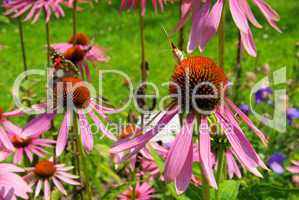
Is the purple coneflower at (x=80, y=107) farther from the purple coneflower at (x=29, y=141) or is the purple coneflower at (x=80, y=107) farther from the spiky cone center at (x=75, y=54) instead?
the spiky cone center at (x=75, y=54)

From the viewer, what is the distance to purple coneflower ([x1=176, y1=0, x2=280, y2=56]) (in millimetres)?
732

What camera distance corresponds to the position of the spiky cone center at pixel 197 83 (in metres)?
0.79

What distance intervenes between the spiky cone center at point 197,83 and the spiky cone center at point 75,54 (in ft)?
2.31

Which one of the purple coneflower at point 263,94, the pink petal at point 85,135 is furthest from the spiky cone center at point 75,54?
the purple coneflower at point 263,94

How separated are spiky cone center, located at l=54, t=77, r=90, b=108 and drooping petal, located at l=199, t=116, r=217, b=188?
1.27 feet

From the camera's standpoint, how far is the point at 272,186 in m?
0.89

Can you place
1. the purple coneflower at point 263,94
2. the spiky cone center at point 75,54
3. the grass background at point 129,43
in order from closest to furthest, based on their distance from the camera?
the spiky cone center at point 75,54
the purple coneflower at point 263,94
the grass background at point 129,43

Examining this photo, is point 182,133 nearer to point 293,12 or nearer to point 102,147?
point 102,147

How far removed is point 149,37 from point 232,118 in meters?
3.47

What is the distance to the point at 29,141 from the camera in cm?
135

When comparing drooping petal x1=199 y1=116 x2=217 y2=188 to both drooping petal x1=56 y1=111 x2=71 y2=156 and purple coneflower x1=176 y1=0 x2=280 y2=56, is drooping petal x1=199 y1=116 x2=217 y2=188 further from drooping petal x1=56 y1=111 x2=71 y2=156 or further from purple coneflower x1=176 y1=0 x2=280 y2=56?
drooping petal x1=56 y1=111 x2=71 y2=156

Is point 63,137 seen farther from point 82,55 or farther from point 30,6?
point 30,6

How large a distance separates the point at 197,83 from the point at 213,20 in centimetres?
12

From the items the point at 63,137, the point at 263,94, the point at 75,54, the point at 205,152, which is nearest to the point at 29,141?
the point at 75,54
